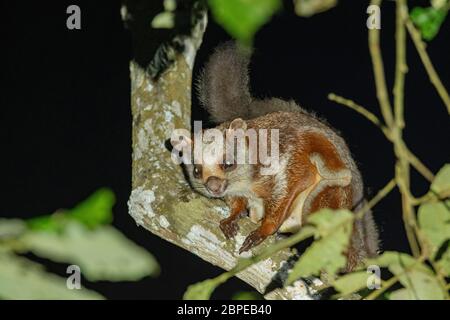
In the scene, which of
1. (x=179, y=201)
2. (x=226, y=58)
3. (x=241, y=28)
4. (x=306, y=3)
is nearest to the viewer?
(x=241, y=28)

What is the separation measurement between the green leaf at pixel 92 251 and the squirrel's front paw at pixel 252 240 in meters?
1.61

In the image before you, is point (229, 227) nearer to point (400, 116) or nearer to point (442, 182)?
point (442, 182)

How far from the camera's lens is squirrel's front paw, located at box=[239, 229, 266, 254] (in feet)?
6.87

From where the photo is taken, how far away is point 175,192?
87.6 inches

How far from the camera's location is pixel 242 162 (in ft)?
8.82

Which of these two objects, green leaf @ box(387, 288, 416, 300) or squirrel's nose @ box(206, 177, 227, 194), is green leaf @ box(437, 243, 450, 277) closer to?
green leaf @ box(387, 288, 416, 300)

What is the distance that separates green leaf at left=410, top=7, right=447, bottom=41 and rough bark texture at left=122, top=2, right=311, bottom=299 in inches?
38.9

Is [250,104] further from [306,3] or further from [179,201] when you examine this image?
[306,3]

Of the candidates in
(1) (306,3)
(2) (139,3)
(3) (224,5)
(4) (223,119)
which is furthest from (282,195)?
(3) (224,5)

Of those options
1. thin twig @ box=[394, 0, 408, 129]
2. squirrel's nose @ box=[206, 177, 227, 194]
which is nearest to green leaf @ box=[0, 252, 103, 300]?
thin twig @ box=[394, 0, 408, 129]

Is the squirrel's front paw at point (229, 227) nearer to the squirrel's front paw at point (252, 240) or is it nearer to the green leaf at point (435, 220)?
the squirrel's front paw at point (252, 240)

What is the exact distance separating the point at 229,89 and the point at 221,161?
482 millimetres

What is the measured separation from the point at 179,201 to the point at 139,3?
103 centimetres

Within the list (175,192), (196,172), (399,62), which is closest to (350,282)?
(399,62)
